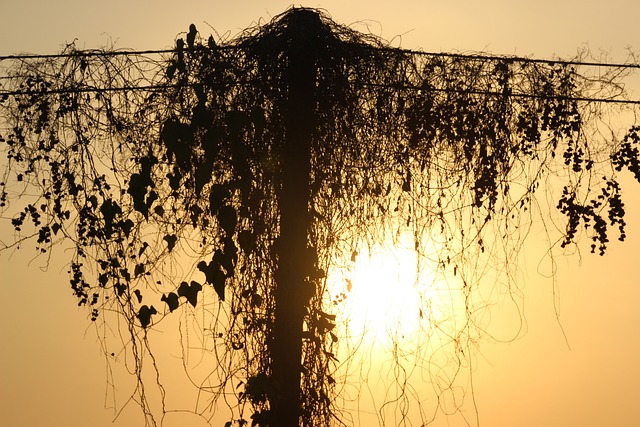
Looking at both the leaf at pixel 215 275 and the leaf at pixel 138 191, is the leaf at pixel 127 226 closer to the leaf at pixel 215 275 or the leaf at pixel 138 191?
the leaf at pixel 138 191

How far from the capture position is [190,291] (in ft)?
17.4

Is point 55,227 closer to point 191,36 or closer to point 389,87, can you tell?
point 191,36

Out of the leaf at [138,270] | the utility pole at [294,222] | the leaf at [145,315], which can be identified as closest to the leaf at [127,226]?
the leaf at [138,270]

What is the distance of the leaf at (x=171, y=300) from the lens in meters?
5.33

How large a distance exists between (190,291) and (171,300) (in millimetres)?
131

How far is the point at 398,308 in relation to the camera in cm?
554

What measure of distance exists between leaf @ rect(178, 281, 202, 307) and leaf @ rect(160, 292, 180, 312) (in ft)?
0.15

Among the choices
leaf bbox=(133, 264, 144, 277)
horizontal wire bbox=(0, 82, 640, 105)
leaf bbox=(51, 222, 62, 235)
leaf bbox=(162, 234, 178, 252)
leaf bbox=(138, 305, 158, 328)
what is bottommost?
leaf bbox=(138, 305, 158, 328)

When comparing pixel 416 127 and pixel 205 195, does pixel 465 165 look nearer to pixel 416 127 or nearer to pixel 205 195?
pixel 416 127

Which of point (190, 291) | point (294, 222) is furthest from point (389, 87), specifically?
point (190, 291)

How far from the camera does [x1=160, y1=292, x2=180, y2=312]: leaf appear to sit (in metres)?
5.33

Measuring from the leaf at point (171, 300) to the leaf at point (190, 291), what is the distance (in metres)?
0.05

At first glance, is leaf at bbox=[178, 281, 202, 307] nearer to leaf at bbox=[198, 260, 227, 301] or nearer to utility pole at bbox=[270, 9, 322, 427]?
leaf at bbox=[198, 260, 227, 301]

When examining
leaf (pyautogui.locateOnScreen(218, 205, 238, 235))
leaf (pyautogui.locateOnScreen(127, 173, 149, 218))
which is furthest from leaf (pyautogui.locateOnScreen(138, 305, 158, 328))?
leaf (pyautogui.locateOnScreen(218, 205, 238, 235))
